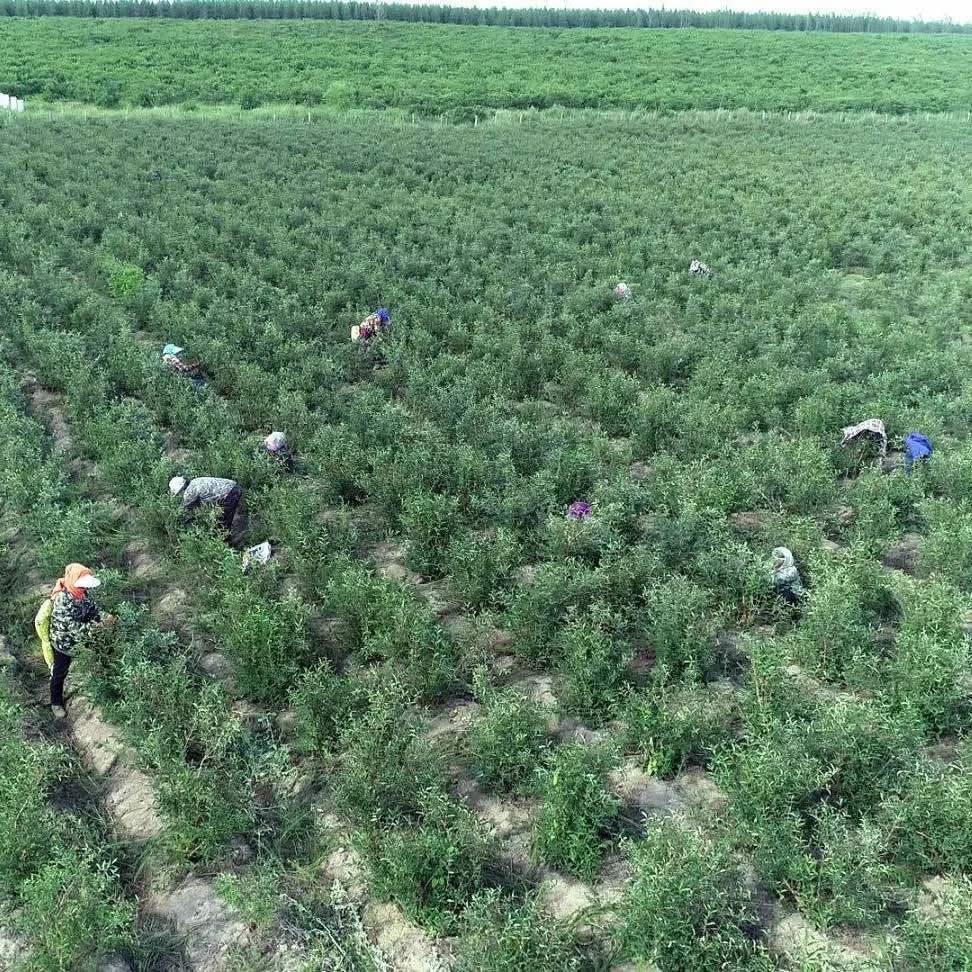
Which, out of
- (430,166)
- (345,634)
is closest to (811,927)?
(345,634)

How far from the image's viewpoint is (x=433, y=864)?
4332mm

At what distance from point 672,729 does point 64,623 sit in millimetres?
4278

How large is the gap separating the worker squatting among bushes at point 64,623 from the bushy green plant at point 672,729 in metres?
3.88

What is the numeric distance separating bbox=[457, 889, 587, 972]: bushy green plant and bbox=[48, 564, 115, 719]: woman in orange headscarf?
3410 millimetres

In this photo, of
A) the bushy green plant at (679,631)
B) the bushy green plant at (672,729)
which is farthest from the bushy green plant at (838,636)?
the bushy green plant at (672,729)

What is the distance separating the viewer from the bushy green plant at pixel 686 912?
151 inches

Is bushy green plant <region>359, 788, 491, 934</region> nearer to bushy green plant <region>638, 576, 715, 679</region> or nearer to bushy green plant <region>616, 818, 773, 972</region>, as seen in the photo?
bushy green plant <region>616, 818, 773, 972</region>

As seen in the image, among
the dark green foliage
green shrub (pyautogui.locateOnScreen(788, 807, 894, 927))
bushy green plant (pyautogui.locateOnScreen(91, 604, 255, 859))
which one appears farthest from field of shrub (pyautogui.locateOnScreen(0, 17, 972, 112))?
green shrub (pyautogui.locateOnScreen(788, 807, 894, 927))

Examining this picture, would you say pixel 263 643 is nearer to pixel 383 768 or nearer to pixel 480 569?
pixel 383 768

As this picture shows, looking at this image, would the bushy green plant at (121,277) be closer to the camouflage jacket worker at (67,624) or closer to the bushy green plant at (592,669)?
the camouflage jacket worker at (67,624)

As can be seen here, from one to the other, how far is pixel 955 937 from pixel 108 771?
501 cm

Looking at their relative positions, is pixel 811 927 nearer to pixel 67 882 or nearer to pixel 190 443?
pixel 67 882

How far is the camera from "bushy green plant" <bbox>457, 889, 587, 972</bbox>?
12.5 ft

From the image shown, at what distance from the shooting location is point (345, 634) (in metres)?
6.18
